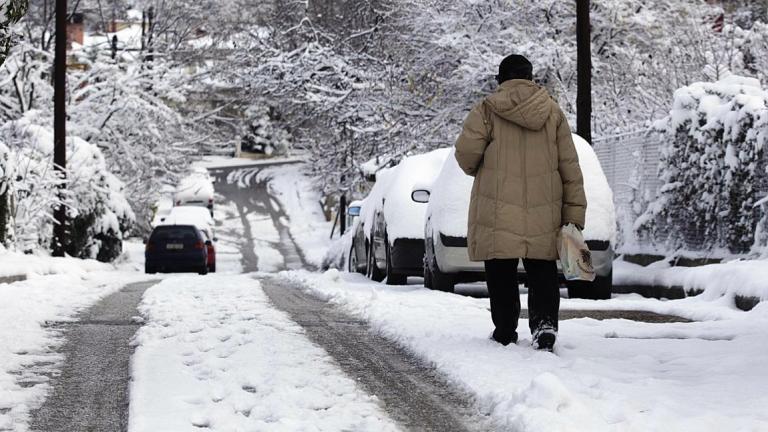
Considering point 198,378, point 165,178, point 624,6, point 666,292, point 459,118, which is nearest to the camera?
point 198,378

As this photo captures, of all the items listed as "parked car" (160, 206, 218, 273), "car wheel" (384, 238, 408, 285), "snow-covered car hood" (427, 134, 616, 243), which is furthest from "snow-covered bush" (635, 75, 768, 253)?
"parked car" (160, 206, 218, 273)

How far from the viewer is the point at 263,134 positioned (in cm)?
8062

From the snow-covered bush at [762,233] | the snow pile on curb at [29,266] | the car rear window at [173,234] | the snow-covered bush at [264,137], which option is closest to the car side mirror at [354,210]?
the snow pile on curb at [29,266]

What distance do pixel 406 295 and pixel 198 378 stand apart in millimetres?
5446

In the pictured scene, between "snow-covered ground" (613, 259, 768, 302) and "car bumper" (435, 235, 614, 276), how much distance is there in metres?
0.98

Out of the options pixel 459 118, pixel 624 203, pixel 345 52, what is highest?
pixel 345 52

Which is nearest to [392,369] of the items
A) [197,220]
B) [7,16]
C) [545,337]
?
[545,337]

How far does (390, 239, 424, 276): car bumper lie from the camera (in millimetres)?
13781

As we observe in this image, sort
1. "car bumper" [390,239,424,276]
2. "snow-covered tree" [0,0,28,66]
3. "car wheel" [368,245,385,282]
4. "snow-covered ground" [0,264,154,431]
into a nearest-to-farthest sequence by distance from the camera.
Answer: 1. "snow-covered ground" [0,264,154,431]
2. "snow-covered tree" [0,0,28,66]
3. "car bumper" [390,239,424,276]
4. "car wheel" [368,245,385,282]

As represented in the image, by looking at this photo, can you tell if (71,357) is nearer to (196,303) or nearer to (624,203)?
(196,303)

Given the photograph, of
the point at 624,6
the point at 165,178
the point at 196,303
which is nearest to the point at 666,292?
the point at 196,303

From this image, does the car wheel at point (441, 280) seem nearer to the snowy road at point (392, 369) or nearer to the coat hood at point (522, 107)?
the snowy road at point (392, 369)

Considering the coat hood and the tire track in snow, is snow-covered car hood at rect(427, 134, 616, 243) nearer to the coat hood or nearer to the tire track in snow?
the tire track in snow

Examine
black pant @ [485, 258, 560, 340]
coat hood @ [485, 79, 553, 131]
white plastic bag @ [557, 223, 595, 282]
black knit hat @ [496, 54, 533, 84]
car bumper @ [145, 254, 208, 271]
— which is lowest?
car bumper @ [145, 254, 208, 271]
